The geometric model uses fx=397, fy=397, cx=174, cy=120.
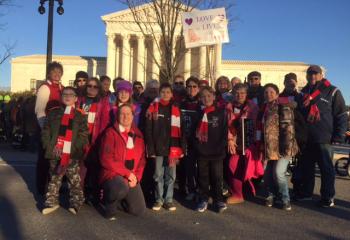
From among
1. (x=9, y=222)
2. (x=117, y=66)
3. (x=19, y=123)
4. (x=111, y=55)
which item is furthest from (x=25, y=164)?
(x=117, y=66)

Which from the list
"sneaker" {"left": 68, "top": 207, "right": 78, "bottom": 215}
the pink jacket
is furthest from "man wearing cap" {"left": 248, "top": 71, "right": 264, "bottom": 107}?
"sneaker" {"left": 68, "top": 207, "right": 78, "bottom": 215}

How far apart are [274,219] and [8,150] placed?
32.9ft

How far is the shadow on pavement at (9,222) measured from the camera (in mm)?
4658

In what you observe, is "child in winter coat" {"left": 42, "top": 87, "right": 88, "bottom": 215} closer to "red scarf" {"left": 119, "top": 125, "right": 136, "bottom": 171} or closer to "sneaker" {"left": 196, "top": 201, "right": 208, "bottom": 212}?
"red scarf" {"left": 119, "top": 125, "right": 136, "bottom": 171}

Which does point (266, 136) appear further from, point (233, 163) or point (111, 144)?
point (111, 144)

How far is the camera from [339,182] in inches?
335

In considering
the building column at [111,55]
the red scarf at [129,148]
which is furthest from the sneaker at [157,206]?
the building column at [111,55]

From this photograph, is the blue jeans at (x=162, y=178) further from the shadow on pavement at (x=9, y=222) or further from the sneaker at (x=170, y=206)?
the shadow on pavement at (x=9, y=222)

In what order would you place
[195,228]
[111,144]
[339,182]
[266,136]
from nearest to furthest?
1. [195,228]
2. [111,144]
3. [266,136]
4. [339,182]

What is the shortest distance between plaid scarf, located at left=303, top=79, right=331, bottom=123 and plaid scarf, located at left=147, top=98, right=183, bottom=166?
2.11 metres

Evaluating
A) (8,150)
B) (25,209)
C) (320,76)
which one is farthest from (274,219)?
(8,150)

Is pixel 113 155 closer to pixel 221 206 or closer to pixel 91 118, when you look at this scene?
pixel 91 118

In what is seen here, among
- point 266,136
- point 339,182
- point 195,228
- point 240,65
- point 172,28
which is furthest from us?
point 240,65

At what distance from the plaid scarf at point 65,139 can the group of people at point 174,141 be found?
0.05 feet
